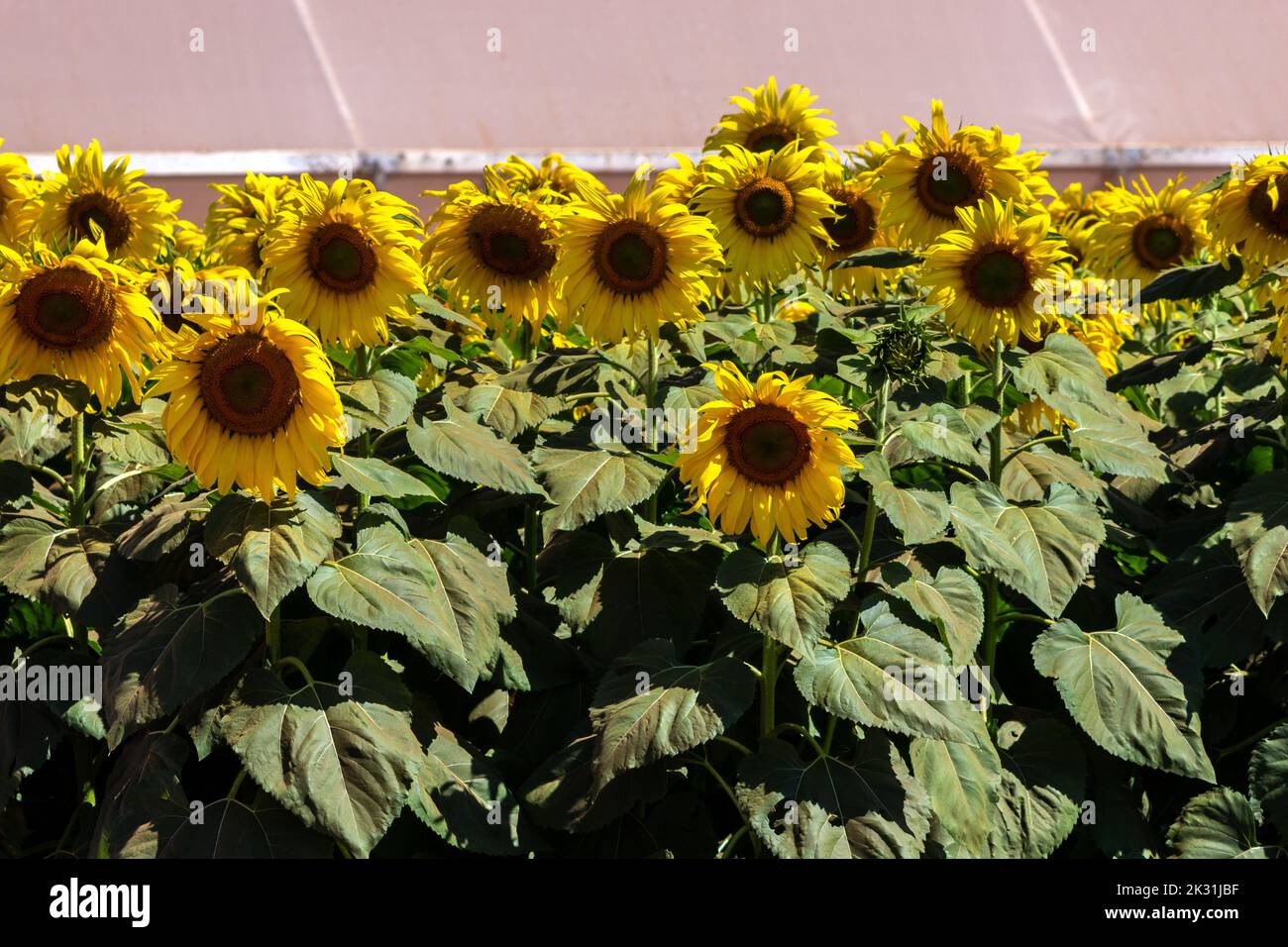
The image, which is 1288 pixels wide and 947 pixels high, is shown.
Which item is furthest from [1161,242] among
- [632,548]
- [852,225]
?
[632,548]

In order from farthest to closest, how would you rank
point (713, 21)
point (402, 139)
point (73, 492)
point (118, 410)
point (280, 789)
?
point (713, 21) < point (402, 139) < point (118, 410) < point (73, 492) < point (280, 789)

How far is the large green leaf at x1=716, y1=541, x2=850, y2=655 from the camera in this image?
9.92ft

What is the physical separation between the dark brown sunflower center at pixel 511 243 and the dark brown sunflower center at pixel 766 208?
57 cm

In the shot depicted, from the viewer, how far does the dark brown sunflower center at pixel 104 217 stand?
15.7 feet

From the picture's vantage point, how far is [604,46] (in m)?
12.7

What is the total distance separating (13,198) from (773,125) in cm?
240

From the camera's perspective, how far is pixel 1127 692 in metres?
3.39

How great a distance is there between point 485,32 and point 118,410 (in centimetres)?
884

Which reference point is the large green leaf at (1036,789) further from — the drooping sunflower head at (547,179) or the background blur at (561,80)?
the background blur at (561,80)

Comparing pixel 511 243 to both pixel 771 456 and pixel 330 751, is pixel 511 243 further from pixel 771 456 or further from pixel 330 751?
pixel 330 751

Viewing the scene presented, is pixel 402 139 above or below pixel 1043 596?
above

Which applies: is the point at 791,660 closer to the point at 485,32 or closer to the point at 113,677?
the point at 113,677

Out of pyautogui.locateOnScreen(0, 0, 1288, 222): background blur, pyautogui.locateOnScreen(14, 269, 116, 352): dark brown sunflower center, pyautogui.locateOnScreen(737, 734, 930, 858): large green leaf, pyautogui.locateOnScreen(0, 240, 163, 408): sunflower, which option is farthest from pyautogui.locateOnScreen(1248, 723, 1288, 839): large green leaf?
pyautogui.locateOnScreen(0, 0, 1288, 222): background blur

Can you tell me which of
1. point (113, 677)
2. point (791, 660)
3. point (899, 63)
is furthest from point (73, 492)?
point (899, 63)
